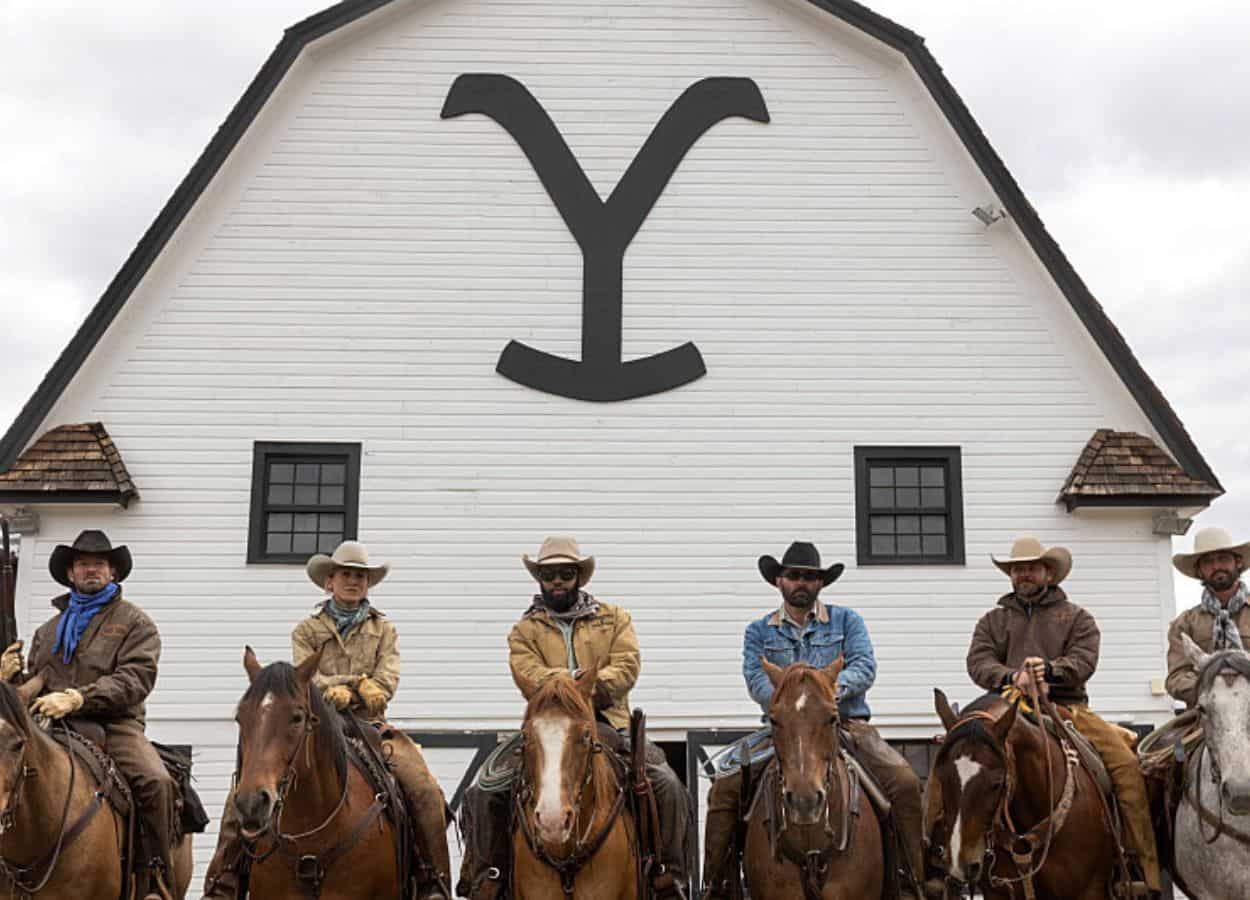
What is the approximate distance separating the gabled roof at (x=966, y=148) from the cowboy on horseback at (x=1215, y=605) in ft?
19.3

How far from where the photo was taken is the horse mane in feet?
26.3

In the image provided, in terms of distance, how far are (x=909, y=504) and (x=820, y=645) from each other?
6.57 m

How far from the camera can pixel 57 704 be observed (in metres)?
9.13

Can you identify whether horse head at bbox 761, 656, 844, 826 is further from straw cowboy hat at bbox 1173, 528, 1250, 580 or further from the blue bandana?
the blue bandana

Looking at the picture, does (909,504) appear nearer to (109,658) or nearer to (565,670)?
(565,670)

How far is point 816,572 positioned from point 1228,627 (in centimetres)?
269

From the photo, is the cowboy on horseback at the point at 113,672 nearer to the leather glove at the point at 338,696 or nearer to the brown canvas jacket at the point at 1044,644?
the leather glove at the point at 338,696

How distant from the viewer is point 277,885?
8719 millimetres

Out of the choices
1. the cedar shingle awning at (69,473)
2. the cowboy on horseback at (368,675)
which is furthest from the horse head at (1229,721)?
the cedar shingle awning at (69,473)

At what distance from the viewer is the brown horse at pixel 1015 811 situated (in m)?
8.47

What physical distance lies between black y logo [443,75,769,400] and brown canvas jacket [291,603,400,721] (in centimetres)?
626

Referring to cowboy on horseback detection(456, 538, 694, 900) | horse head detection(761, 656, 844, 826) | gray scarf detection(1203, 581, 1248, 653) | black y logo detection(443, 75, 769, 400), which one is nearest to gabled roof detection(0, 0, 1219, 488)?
black y logo detection(443, 75, 769, 400)

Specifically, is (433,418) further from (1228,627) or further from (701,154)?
(1228,627)

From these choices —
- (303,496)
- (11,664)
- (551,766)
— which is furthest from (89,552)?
(303,496)
